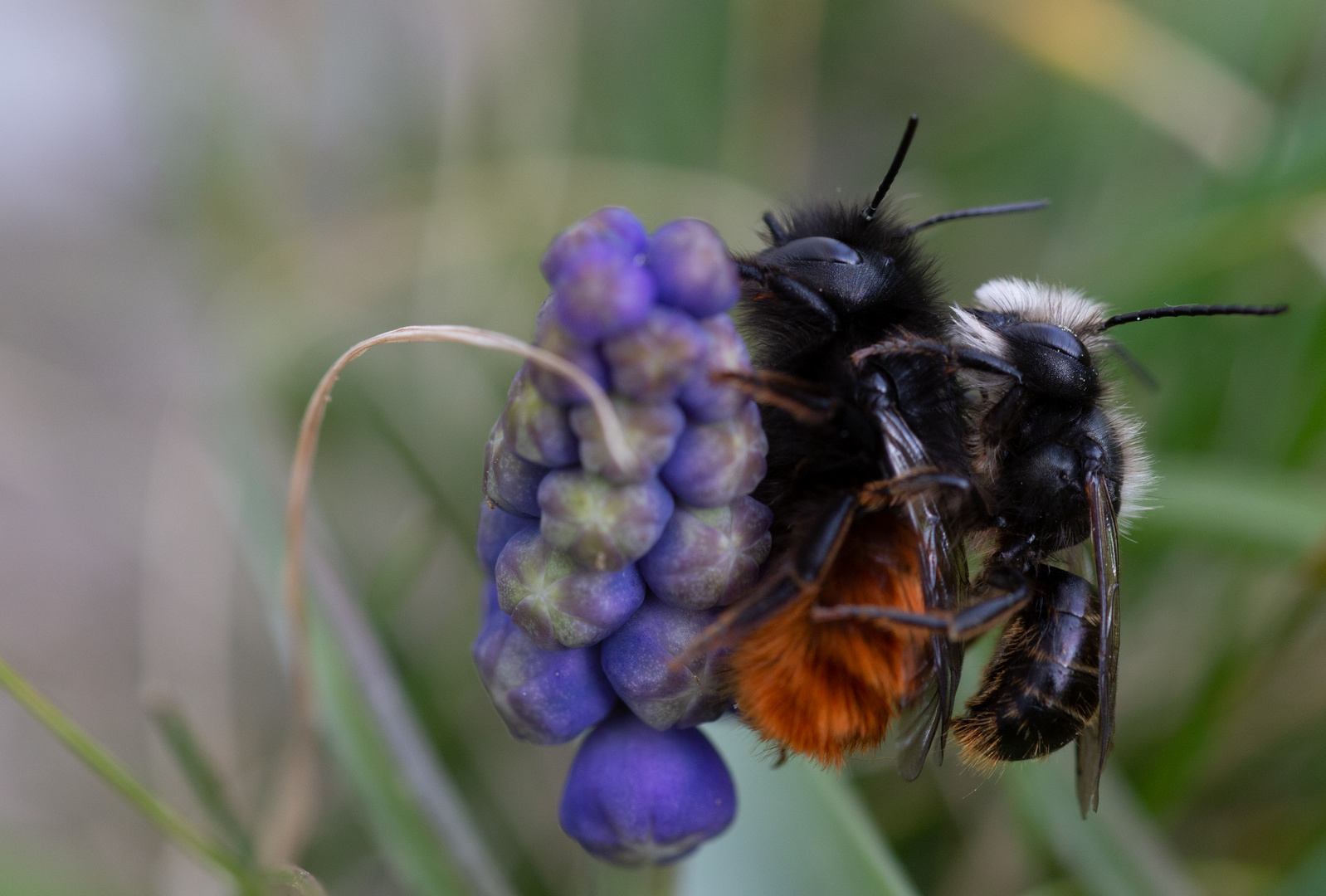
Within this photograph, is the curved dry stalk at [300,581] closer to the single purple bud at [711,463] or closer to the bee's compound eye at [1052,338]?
the single purple bud at [711,463]

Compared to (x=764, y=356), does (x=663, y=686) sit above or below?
below

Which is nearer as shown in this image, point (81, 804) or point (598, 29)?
point (81, 804)

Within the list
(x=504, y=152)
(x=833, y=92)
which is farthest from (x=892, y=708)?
(x=833, y=92)

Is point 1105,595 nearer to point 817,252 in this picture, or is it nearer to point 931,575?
point 931,575

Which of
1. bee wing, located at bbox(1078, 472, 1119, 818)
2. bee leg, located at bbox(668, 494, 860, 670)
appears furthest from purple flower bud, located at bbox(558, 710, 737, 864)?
bee wing, located at bbox(1078, 472, 1119, 818)

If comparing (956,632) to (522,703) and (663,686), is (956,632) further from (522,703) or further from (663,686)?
(522,703)

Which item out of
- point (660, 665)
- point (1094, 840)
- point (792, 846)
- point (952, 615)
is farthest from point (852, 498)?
point (1094, 840)
